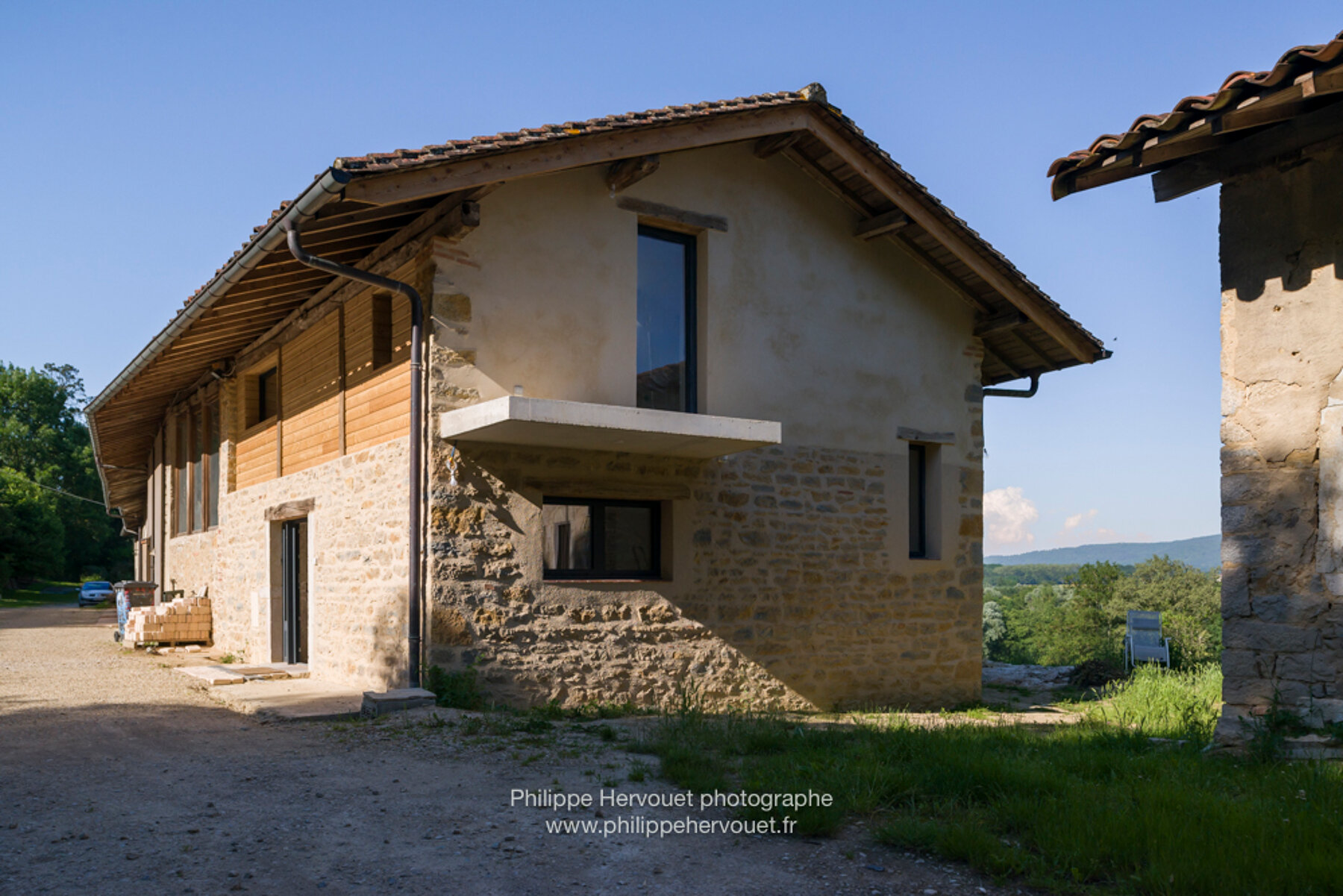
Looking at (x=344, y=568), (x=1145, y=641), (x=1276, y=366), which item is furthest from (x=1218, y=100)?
(x=1145, y=641)

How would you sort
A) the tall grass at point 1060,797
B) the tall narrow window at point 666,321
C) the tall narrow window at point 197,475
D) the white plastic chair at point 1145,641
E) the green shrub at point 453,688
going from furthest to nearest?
the tall narrow window at point 197,475
the white plastic chair at point 1145,641
the tall narrow window at point 666,321
the green shrub at point 453,688
the tall grass at point 1060,797

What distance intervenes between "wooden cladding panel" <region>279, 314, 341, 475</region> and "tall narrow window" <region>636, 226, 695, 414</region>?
3.17 metres

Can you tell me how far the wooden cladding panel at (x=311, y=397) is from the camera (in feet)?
33.6

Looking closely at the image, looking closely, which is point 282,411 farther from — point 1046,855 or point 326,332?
point 1046,855

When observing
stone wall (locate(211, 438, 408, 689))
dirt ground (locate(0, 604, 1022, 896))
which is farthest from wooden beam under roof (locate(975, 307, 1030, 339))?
stone wall (locate(211, 438, 408, 689))

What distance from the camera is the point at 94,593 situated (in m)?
36.8

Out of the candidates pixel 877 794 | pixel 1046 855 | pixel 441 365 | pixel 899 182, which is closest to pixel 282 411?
pixel 441 365

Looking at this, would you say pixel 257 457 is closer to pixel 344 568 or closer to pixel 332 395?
A: pixel 332 395

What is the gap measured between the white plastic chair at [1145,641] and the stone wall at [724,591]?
157 inches

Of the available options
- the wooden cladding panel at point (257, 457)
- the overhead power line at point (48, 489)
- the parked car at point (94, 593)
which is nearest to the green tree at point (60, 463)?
the overhead power line at point (48, 489)

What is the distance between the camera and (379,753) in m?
6.40

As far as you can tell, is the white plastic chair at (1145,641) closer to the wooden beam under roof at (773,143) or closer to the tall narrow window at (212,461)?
the wooden beam under roof at (773,143)

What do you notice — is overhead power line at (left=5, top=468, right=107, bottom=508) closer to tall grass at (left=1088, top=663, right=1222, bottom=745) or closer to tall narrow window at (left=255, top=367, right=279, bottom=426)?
tall narrow window at (left=255, top=367, right=279, bottom=426)

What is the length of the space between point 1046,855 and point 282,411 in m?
10.1
